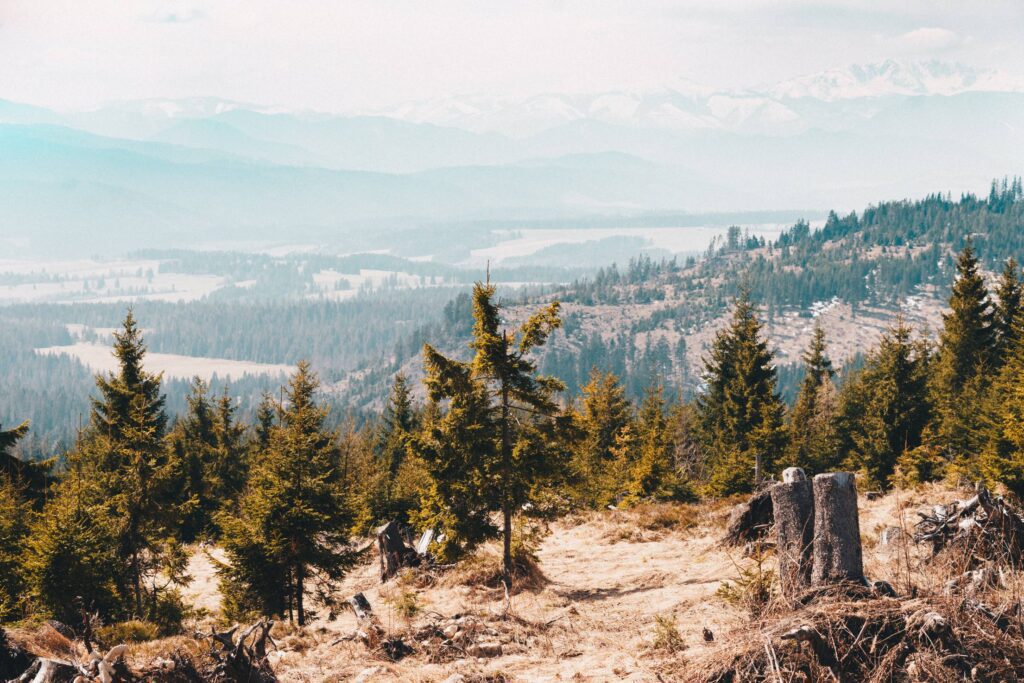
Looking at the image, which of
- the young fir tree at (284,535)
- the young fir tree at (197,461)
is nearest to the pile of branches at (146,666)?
the young fir tree at (284,535)

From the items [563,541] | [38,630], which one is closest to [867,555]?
[563,541]

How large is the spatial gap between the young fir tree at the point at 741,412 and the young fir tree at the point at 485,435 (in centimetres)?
1480

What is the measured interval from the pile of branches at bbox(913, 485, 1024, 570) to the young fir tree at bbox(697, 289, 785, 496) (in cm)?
1707

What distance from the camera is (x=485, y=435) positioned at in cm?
1870

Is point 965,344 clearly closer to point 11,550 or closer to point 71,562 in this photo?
point 71,562

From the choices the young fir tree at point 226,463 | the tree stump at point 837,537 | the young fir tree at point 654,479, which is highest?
the tree stump at point 837,537

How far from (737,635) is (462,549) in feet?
36.6

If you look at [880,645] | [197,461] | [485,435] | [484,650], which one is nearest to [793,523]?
[880,645]

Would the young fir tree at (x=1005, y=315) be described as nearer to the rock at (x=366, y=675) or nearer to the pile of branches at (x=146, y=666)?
the rock at (x=366, y=675)

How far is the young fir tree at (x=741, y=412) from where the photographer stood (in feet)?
106

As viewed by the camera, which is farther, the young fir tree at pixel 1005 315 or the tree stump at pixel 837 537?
the young fir tree at pixel 1005 315

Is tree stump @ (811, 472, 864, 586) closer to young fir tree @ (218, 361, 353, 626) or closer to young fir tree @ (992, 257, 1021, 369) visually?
young fir tree @ (218, 361, 353, 626)

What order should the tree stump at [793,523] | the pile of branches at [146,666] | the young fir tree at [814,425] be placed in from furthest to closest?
the young fir tree at [814,425], the tree stump at [793,523], the pile of branches at [146,666]

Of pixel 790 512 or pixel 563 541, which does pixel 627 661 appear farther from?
pixel 563 541
